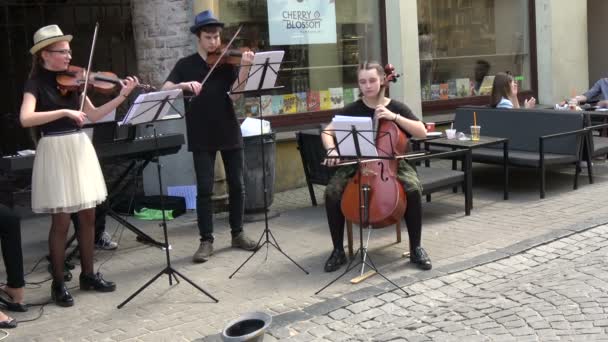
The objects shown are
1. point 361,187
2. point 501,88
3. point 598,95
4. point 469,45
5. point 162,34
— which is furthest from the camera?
point 469,45

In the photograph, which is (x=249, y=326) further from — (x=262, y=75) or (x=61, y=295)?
(x=262, y=75)

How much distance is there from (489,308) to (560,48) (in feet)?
26.1

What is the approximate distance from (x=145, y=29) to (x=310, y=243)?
325cm

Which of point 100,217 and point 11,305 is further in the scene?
point 100,217

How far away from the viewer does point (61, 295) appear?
522cm

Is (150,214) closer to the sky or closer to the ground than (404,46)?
closer to the ground

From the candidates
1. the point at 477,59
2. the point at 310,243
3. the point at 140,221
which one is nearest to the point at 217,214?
the point at 140,221

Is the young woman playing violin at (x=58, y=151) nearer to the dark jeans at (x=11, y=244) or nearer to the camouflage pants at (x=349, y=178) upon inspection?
the dark jeans at (x=11, y=244)

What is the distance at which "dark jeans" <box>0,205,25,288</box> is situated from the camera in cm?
492

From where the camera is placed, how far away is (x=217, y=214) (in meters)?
8.05

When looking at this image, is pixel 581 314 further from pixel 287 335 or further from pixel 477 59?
pixel 477 59

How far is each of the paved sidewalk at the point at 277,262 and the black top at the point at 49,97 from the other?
123 centimetres

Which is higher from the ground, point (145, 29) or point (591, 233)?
point (145, 29)

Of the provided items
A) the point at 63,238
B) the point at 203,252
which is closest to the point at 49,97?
the point at 63,238
